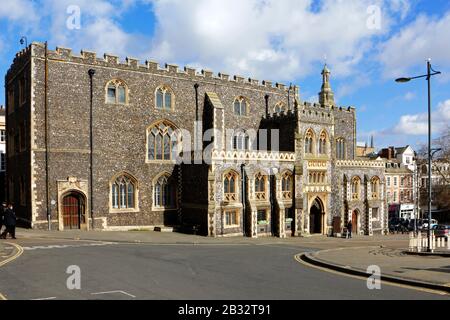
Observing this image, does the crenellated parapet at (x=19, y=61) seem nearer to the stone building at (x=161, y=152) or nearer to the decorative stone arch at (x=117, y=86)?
the stone building at (x=161, y=152)

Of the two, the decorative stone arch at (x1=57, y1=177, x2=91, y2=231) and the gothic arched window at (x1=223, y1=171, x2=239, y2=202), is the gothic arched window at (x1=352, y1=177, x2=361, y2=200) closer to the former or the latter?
the gothic arched window at (x1=223, y1=171, x2=239, y2=202)

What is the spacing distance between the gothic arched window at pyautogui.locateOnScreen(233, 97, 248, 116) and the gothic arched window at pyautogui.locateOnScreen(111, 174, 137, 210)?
11146 mm

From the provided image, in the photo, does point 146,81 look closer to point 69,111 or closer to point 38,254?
point 69,111

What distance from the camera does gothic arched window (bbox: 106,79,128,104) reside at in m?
31.5

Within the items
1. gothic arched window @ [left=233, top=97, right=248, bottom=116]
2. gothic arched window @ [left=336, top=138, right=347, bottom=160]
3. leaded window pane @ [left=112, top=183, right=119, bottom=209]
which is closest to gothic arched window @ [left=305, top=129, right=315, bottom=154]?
gothic arched window @ [left=233, top=97, right=248, bottom=116]

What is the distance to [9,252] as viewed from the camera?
693 inches

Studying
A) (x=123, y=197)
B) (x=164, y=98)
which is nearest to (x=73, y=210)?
(x=123, y=197)

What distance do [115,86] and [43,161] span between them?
7.44 m

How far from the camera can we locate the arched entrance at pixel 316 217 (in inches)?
1431

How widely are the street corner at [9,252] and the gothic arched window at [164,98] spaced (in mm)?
16320

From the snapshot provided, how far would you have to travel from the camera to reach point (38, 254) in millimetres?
17312

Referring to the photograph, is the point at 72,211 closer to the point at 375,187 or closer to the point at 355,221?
the point at 355,221
